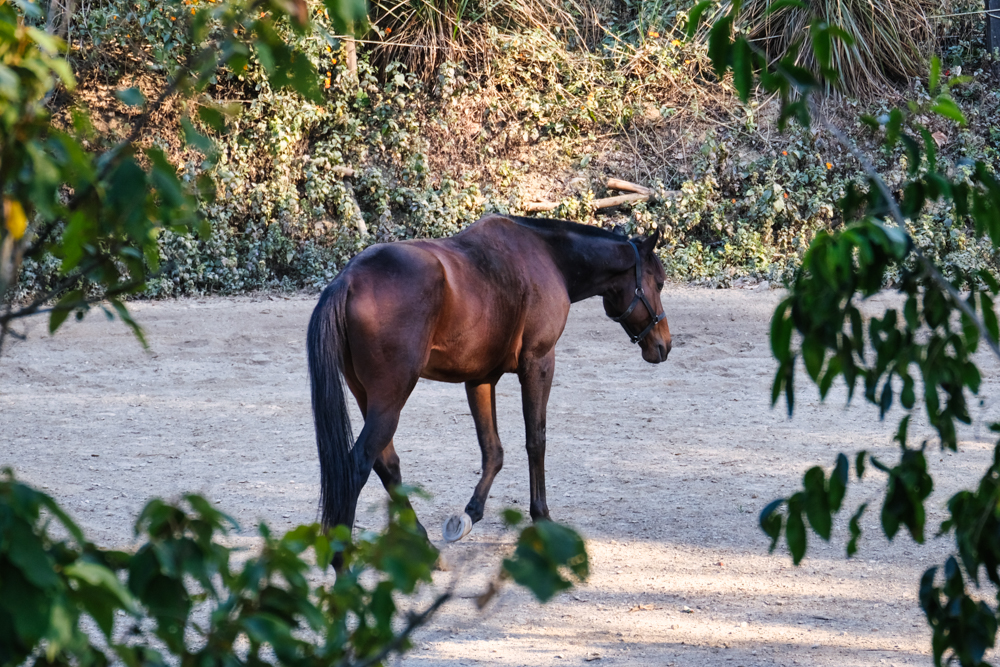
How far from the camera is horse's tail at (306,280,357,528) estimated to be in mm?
4207

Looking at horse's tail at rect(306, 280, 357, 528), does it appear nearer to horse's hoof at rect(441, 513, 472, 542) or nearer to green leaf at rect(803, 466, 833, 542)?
horse's hoof at rect(441, 513, 472, 542)

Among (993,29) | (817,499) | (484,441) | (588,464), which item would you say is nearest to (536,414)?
(484,441)

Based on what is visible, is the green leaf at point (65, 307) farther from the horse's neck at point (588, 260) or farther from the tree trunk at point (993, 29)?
the tree trunk at point (993, 29)

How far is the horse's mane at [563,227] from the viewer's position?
5.41m

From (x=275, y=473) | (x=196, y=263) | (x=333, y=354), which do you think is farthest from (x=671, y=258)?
(x=333, y=354)

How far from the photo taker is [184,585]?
3.52 ft

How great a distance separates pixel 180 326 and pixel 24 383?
73.0 inches

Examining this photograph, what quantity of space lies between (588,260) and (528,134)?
8.61m

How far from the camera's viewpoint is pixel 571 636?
3.81 meters

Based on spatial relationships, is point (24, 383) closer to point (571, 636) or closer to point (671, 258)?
point (571, 636)

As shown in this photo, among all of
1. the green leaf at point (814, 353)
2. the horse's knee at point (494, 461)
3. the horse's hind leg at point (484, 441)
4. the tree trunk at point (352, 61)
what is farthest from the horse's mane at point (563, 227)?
the tree trunk at point (352, 61)

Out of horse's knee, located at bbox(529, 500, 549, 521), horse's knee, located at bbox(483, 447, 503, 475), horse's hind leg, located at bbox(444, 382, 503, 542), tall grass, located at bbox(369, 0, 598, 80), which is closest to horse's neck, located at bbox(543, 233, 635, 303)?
horse's hind leg, located at bbox(444, 382, 503, 542)

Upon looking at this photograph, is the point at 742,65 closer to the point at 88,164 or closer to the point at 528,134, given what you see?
the point at 88,164

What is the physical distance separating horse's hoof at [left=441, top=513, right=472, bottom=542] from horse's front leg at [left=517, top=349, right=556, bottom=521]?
39cm
